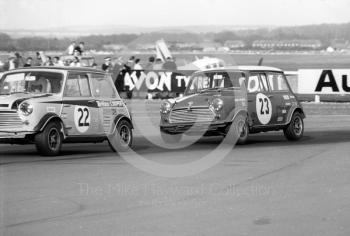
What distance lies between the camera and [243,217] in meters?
6.89

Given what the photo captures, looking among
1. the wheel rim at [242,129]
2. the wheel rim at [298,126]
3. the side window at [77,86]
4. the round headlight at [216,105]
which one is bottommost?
the wheel rim at [298,126]

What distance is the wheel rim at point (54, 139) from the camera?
12.0 metres

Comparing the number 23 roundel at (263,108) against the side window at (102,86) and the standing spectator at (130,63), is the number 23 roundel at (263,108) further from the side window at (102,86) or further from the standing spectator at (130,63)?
the standing spectator at (130,63)

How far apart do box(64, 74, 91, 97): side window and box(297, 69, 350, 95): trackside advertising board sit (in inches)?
561

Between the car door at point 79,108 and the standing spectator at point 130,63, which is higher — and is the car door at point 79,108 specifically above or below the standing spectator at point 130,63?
above

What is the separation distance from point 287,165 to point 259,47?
64715mm

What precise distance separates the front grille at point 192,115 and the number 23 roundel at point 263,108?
1.18 m

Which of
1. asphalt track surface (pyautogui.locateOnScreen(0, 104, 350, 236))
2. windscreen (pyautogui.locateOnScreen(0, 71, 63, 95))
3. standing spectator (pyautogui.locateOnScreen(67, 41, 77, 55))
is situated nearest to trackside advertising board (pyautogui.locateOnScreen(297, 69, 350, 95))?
standing spectator (pyautogui.locateOnScreen(67, 41, 77, 55))

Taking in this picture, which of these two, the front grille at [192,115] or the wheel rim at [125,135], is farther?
the front grille at [192,115]

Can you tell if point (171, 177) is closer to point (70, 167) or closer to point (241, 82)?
point (70, 167)

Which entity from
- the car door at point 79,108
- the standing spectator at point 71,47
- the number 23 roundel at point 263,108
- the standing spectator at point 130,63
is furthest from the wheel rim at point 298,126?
the standing spectator at point 130,63

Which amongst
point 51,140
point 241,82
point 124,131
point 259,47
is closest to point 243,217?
point 51,140

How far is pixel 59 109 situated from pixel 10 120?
85cm

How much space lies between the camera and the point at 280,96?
15789 millimetres
